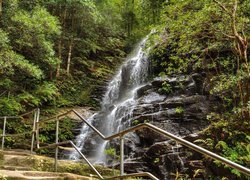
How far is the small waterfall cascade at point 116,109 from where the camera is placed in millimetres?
10523

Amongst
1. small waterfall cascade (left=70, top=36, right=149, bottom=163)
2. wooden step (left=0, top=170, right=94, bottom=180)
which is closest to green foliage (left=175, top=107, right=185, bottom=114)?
small waterfall cascade (left=70, top=36, right=149, bottom=163)

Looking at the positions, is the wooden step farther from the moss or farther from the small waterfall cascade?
the small waterfall cascade

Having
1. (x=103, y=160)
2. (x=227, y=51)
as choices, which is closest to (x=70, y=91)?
(x=103, y=160)

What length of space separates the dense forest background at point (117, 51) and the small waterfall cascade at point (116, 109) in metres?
0.75

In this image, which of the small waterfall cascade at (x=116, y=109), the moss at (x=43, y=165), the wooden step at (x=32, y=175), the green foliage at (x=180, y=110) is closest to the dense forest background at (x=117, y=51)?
the small waterfall cascade at (x=116, y=109)

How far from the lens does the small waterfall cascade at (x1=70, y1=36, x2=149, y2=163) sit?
34.5 feet

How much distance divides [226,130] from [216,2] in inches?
139

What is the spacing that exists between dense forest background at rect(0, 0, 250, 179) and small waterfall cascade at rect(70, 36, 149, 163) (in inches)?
29.5

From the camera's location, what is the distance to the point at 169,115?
951cm

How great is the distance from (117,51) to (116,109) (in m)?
8.72

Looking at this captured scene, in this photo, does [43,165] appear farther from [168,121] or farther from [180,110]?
[180,110]

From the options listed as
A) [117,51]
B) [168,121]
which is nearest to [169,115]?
[168,121]

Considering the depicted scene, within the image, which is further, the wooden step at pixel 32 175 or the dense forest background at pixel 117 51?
the dense forest background at pixel 117 51

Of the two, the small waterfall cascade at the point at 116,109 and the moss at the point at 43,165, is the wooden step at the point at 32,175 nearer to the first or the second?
the moss at the point at 43,165
